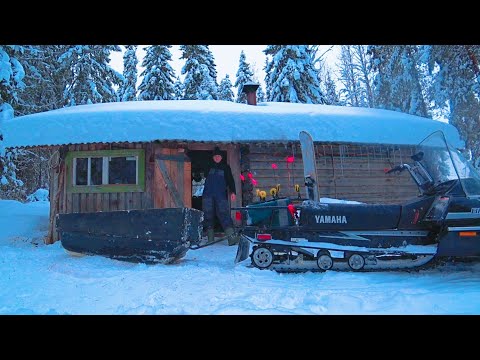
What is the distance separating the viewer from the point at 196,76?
26.2 m

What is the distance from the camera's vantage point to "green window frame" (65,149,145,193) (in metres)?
8.62

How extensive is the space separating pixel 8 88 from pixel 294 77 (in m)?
14.9

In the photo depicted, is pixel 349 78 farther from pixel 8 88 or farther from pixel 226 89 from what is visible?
pixel 8 88

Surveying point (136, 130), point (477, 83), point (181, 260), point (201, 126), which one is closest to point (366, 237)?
point (181, 260)

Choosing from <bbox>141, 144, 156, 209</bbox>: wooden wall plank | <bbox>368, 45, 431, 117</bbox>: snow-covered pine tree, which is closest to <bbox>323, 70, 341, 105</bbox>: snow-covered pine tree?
<bbox>368, 45, 431, 117</bbox>: snow-covered pine tree

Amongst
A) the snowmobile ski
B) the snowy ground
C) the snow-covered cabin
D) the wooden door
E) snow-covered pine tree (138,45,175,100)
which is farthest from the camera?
snow-covered pine tree (138,45,175,100)

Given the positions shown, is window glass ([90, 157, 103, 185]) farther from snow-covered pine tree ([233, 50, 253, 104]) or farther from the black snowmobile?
snow-covered pine tree ([233, 50, 253, 104])

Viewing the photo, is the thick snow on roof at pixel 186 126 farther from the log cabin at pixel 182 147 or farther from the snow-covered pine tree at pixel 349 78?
the snow-covered pine tree at pixel 349 78

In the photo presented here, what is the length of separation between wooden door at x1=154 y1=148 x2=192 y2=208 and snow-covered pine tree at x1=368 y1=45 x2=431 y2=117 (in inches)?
590

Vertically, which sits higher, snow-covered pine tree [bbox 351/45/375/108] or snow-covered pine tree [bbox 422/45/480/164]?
snow-covered pine tree [bbox 351/45/375/108]

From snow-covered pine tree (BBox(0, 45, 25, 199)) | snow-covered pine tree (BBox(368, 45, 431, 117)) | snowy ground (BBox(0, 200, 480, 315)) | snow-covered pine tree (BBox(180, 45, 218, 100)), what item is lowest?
snowy ground (BBox(0, 200, 480, 315))

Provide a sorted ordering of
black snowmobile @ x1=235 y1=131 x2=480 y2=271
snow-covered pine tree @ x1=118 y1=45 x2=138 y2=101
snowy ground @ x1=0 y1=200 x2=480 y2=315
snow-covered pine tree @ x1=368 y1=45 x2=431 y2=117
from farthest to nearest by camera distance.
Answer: snow-covered pine tree @ x1=118 y1=45 x2=138 y2=101 → snow-covered pine tree @ x1=368 y1=45 x2=431 y2=117 → black snowmobile @ x1=235 y1=131 x2=480 y2=271 → snowy ground @ x1=0 y1=200 x2=480 y2=315

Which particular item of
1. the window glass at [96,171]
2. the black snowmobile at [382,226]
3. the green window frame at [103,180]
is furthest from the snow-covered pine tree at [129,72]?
the black snowmobile at [382,226]

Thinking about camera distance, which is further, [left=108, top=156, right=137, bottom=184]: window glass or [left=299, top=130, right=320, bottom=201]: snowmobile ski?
[left=108, top=156, right=137, bottom=184]: window glass
